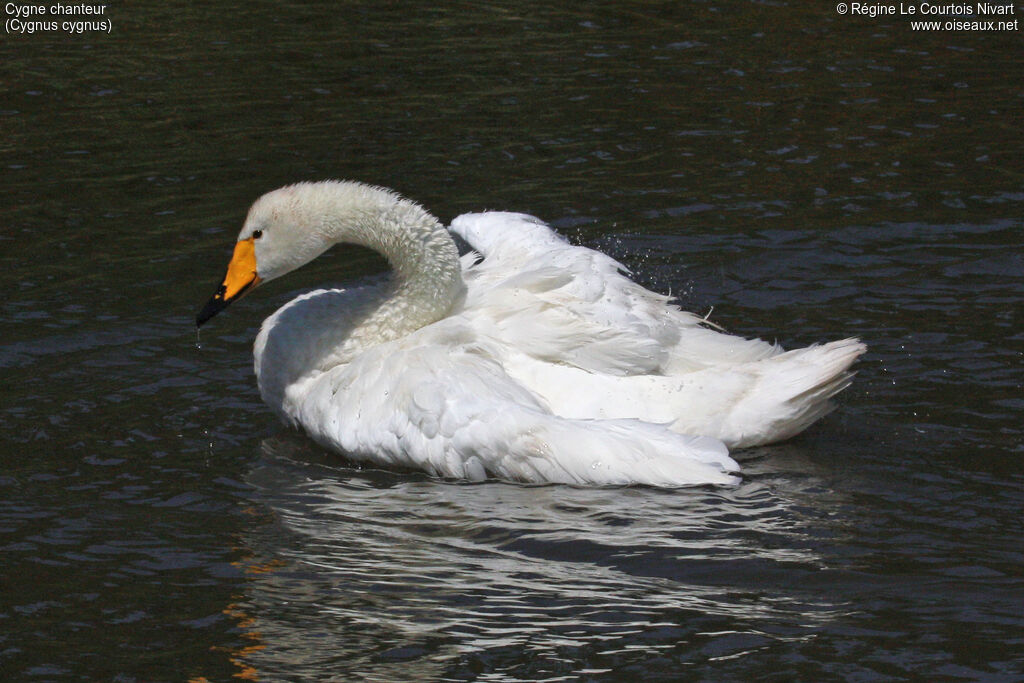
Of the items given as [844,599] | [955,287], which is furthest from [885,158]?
[844,599]

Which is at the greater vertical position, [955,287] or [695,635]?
[955,287]

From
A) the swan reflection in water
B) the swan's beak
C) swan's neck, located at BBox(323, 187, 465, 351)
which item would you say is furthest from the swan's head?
the swan reflection in water

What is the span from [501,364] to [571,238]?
11.0ft

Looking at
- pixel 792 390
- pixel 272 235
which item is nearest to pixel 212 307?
pixel 272 235

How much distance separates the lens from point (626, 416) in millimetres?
7625

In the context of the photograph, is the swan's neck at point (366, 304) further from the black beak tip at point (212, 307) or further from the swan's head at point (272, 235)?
the black beak tip at point (212, 307)

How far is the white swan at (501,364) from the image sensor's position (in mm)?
7402

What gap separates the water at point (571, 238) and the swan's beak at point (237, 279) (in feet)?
2.25

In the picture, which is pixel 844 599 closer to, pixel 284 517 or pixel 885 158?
pixel 284 517

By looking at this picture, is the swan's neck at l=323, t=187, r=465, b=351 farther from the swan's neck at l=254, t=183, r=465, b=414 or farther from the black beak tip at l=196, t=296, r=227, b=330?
the black beak tip at l=196, t=296, r=227, b=330

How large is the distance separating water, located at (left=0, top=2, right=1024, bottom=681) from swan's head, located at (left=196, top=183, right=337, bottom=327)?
78 centimetres

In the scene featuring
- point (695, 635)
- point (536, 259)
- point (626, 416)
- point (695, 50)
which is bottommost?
point (695, 635)

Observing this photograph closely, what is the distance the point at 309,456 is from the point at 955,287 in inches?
169

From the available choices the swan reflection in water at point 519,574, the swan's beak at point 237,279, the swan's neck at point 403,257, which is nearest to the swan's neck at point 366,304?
the swan's neck at point 403,257
